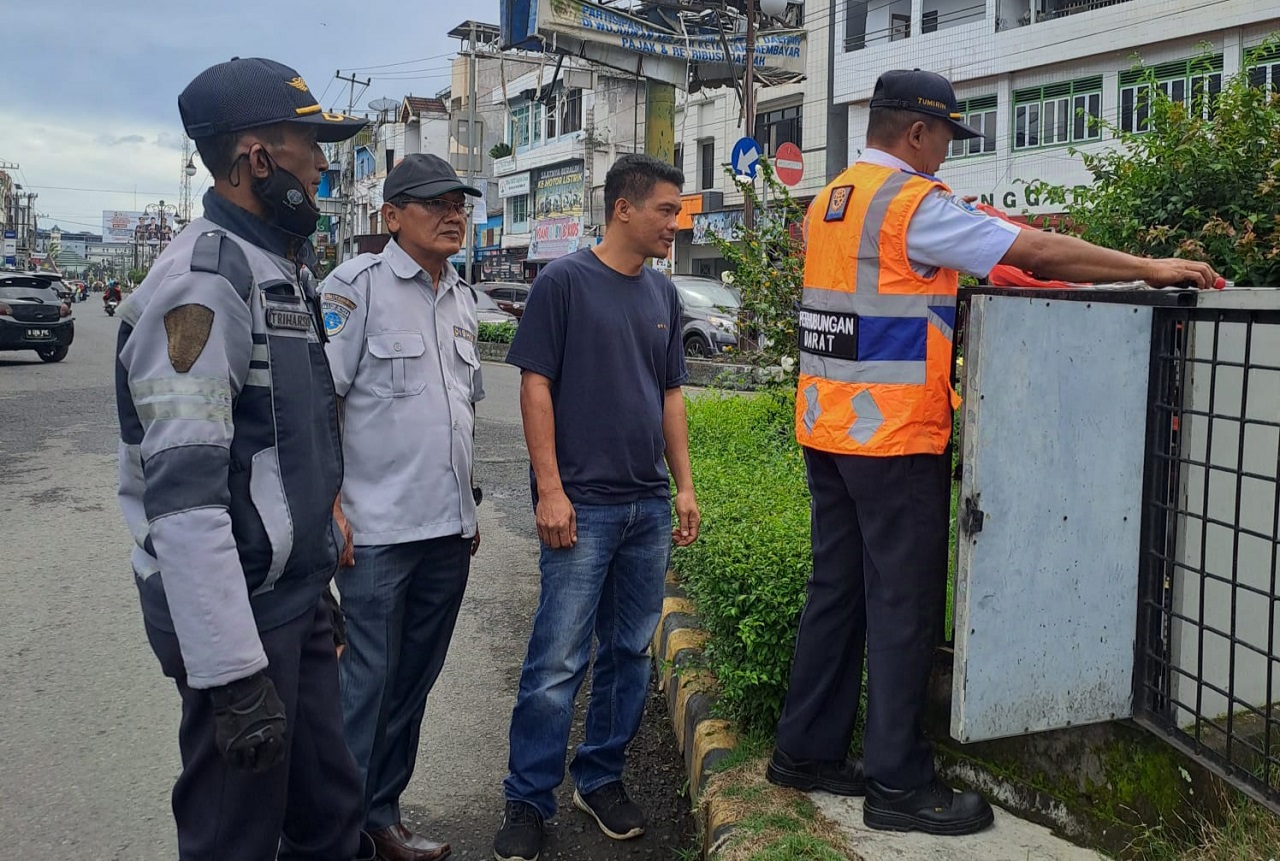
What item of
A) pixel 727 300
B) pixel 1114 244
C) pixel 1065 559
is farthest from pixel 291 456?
pixel 727 300

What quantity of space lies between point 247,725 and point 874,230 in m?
1.85

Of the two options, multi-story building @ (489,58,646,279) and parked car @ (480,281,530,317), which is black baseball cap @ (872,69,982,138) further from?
multi-story building @ (489,58,646,279)

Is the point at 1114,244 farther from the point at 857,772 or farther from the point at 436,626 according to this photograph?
the point at 436,626

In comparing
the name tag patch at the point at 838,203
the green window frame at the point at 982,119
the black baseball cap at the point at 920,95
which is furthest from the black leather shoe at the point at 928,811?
the green window frame at the point at 982,119

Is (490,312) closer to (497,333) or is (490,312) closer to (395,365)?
(497,333)

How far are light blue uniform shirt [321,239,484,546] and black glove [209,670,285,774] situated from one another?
3.30 feet

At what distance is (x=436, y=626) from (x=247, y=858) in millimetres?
1113

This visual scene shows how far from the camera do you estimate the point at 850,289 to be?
289 centimetres

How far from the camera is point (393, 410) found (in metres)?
3.06

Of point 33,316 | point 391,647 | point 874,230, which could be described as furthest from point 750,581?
point 33,316

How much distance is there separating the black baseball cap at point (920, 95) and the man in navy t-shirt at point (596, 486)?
71 cm

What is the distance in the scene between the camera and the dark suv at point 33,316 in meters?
18.4

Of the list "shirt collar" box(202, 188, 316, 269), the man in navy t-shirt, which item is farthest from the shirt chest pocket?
"shirt collar" box(202, 188, 316, 269)

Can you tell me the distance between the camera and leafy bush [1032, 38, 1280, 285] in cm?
430
